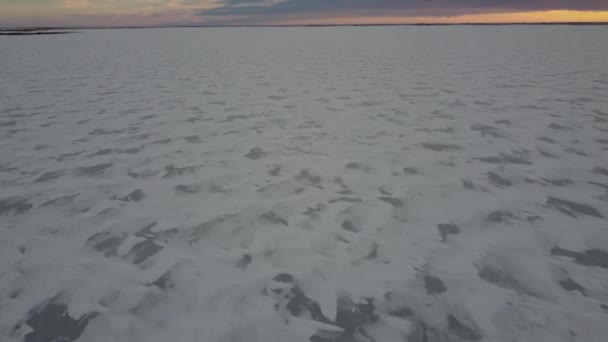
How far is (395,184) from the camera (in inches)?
157

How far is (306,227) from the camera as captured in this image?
320cm

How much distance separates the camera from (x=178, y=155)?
4.97 metres

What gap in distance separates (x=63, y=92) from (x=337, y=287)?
1002 centimetres

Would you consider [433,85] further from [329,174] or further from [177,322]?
[177,322]

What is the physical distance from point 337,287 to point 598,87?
33.6 feet

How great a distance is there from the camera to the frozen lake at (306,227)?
224 cm

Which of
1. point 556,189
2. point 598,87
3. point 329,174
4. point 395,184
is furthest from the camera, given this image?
point 598,87

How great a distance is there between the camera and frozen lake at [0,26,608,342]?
224 cm

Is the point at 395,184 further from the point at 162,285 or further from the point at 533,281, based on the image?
the point at 162,285

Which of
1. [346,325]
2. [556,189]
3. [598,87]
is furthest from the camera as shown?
[598,87]

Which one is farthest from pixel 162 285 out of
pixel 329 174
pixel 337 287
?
pixel 329 174

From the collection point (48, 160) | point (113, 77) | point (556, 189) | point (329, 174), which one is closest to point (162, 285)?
point (329, 174)

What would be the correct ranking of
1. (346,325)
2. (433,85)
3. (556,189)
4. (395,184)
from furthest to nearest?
(433,85)
(395,184)
(556,189)
(346,325)

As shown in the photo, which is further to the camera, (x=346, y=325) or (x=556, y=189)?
(x=556, y=189)
